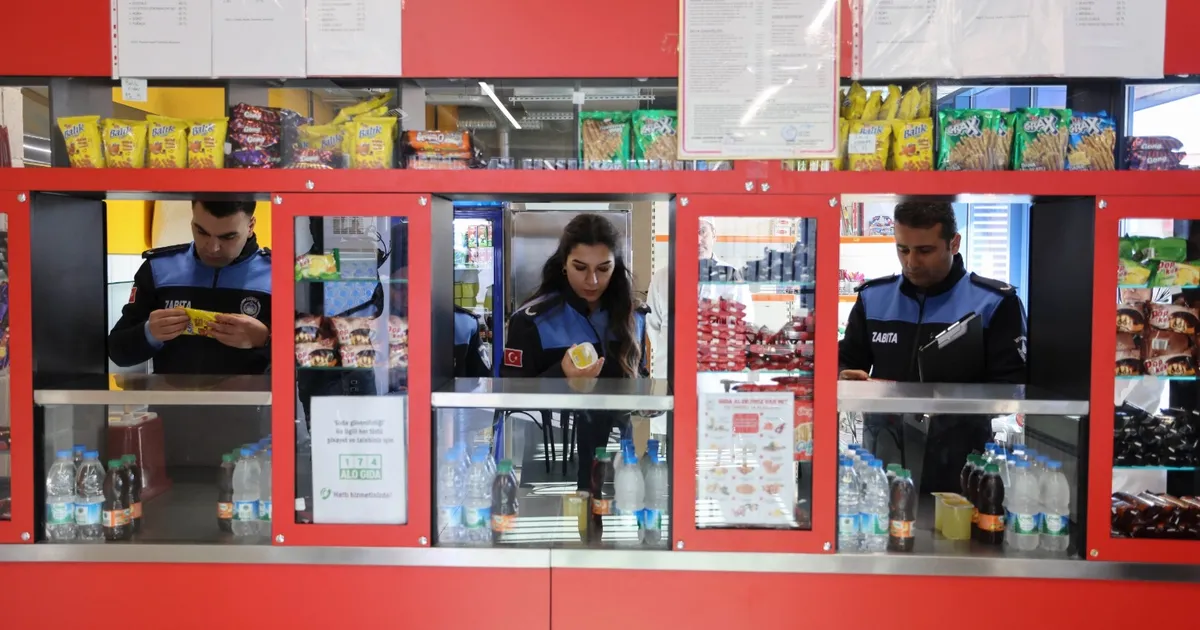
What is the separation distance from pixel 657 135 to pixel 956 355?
1.77 m

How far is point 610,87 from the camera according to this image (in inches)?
110

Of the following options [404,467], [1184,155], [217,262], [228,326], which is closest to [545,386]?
[404,467]

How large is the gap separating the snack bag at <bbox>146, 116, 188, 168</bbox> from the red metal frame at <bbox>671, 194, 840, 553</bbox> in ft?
5.40

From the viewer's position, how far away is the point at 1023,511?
2.66 m

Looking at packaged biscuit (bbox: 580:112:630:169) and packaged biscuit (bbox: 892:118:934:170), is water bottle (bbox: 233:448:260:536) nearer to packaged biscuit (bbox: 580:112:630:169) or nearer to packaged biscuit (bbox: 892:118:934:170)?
packaged biscuit (bbox: 580:112:630:169)

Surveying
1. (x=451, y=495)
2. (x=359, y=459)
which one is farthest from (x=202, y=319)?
(x=451, y=495)

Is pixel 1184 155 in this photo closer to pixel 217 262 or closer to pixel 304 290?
pixel 304 290

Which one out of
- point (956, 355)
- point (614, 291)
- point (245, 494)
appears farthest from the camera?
point (614, 291)

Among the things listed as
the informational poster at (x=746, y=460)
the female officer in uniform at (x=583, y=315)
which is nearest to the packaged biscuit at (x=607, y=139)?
the informational poster at (x=746, y=460)

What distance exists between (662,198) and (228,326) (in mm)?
1706

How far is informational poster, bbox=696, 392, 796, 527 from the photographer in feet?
8.58

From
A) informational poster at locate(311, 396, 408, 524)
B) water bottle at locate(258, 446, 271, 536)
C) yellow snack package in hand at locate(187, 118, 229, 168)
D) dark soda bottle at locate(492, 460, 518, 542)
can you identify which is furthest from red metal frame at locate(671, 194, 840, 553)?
yellow snack package in hand at locate(187, 118, 229, 168)

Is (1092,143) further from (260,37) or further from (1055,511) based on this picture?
(260,37)

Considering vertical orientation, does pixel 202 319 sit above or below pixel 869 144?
below
